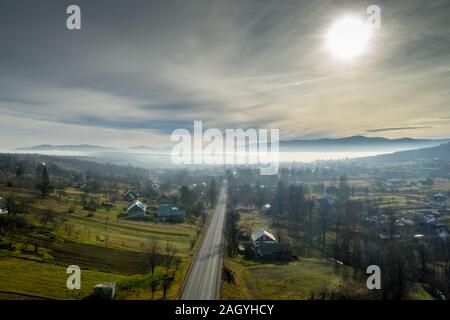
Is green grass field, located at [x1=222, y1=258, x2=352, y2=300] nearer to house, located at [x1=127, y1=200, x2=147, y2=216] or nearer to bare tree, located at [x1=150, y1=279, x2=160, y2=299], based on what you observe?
bare tree, located at [x1=150, y1=279, x2=160, y2=299]

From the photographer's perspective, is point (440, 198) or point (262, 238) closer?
point (262, 238)

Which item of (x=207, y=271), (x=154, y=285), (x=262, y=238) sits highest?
(x=154, y=285)

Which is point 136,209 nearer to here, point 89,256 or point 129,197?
point 129,197

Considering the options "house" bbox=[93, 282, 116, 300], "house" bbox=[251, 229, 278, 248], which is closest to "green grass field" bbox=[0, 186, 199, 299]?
"house" bbox=[93, 282, 116, 300]

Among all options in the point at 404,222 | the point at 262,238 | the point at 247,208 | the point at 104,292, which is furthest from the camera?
the point at 247,208

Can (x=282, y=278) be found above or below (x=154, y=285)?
below

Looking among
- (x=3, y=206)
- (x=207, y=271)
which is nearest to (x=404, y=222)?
(x=207, y=271)

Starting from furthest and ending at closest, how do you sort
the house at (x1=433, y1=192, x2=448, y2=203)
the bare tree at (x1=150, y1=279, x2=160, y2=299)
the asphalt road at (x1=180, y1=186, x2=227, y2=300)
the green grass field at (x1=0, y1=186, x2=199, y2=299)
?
1. the house at (x1=433, y1=192, x2=448, y2=203)
2. the asphalt road at (x1=180, y1=186, x2=227, y2=300)
3. the bare tree at (x1=150, y1=279, x2=160, y2=299)
4. the green grass field at (x1=0, y1=186, x2=199, y2=299)
